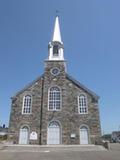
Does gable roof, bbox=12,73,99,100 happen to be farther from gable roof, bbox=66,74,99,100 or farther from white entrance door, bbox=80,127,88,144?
white entrance door, bbox=80,127,88,144

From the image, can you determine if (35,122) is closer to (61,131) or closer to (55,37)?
(61,131)

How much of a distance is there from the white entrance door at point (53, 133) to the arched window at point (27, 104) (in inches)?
148

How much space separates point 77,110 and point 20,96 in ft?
27.8

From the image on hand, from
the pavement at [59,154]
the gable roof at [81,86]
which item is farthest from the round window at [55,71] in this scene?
the pavement at [59,154]

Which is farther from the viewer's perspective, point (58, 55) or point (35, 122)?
point (58, 55)

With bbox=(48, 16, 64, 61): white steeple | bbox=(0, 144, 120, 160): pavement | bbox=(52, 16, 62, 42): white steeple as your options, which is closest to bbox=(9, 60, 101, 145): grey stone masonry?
bbox=(48, 16, 64, 61): white steeple

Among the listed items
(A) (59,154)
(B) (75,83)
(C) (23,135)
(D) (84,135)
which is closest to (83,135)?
(D) (84,135)

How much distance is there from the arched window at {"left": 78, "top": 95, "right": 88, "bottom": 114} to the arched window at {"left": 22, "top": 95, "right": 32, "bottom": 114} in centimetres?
700

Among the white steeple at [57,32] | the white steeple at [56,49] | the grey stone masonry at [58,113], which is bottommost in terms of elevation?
the grey stone masonry at [58,113]

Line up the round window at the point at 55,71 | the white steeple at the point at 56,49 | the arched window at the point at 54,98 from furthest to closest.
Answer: the white steeple at the point at 56,49
the round window at the point at 55,71
the arched window at the point at 54,98

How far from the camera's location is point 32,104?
80.3ft

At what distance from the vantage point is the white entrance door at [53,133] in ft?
74.9

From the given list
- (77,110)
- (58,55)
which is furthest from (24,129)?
(58,55)

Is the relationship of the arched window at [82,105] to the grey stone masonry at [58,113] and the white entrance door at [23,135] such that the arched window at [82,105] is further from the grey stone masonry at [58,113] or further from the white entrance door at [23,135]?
the white entrance door at [23,135]
